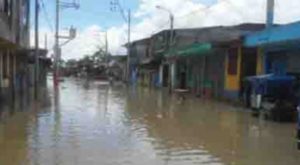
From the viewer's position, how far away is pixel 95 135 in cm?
1889

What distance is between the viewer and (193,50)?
5131 cm

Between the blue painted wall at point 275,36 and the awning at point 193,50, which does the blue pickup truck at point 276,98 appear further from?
the awning at point 193,50

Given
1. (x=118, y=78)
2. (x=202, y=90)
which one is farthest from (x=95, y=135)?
(x=118, y=78)

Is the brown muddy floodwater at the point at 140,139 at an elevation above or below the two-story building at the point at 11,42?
below

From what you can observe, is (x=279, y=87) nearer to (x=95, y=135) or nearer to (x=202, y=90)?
(x=95, y=135)

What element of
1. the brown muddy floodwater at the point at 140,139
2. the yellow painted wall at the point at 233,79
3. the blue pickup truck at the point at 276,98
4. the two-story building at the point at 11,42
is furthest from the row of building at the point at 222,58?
the two-story building at the point at 11,42

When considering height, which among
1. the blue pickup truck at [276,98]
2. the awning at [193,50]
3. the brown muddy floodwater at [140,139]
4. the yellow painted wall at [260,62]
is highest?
the awning at [193,50]

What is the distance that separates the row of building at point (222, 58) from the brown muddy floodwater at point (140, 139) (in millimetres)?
4771

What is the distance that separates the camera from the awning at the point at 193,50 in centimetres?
4614

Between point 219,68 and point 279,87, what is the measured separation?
19018 millimetres

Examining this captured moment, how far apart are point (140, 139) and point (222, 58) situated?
93.8 ft

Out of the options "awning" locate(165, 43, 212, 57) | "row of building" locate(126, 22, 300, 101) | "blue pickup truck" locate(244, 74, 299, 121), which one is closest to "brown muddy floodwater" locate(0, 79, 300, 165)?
"blue pickup truck" locate(244, 74, 299, 121)

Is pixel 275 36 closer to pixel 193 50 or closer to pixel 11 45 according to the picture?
pixel 11 45

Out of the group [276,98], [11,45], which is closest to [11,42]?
[11,45]
